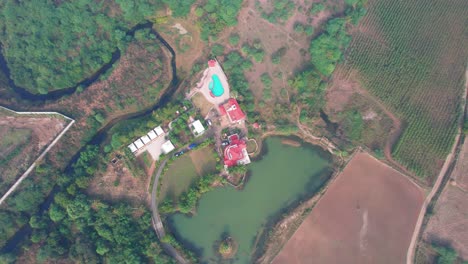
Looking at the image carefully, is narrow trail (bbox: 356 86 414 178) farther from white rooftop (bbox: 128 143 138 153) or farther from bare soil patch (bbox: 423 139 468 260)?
white rooftop (bbox: 128 143 138 153)

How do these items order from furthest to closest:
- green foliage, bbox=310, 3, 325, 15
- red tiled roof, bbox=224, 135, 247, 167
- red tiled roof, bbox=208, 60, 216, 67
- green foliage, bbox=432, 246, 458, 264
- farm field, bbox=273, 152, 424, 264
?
1. red tiled roof, bbox=208, 60, 216, 67
2. green foliage, bbox=310, 3, 325, 15
3. red tiled roof, bbox=224, 135, 247, 167
4. farm field, bbox=273, 152, 424, 264
5. green foliage, bbox=432, 246, 458, 264

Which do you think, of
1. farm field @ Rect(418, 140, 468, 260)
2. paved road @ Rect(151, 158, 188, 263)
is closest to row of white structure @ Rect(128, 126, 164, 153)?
paved road @ Rect(151, 158, 188, 263)

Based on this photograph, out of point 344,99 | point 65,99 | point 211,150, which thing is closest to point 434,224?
point 344,99

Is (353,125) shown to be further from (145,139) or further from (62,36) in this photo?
(62,36)

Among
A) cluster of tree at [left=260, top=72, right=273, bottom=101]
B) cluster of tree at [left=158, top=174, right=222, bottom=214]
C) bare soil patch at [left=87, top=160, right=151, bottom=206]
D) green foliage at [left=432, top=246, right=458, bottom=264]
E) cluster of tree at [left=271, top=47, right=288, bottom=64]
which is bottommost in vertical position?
green foliage at [left=432, top=246, right=458, bottom=264]

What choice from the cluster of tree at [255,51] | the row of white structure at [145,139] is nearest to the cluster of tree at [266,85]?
the cluster of tree at [255,51]

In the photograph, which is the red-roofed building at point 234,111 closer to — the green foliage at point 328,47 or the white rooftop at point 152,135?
the white rooftop at point 152,135
